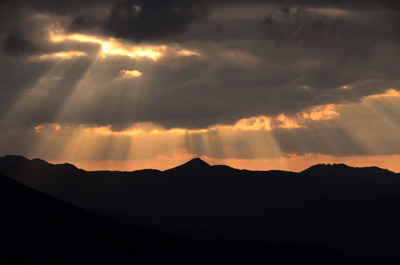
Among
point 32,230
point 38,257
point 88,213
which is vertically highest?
point 88,213

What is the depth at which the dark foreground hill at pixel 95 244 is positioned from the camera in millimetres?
92188

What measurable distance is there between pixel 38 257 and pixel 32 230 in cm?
1502

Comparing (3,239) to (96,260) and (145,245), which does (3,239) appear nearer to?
(96,260)

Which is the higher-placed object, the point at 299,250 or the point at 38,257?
the point at 299,250

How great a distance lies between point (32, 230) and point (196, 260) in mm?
35319

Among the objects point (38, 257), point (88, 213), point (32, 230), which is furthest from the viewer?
point (88, 213)

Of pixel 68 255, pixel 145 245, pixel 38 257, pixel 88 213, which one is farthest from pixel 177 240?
pixel 38 257

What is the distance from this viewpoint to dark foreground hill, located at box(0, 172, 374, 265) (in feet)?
302

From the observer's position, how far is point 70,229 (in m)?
108

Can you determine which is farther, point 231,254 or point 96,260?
point 231,254

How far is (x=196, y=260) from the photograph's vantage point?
347 feet

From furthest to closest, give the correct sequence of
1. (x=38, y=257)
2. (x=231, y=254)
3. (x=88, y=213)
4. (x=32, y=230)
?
(x=88, y=213) → (x=231, y=254) → (x=32, y=230) → (x=38, y=257)

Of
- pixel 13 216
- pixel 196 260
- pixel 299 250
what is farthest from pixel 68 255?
pixel 299 250

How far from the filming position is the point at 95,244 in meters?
102
